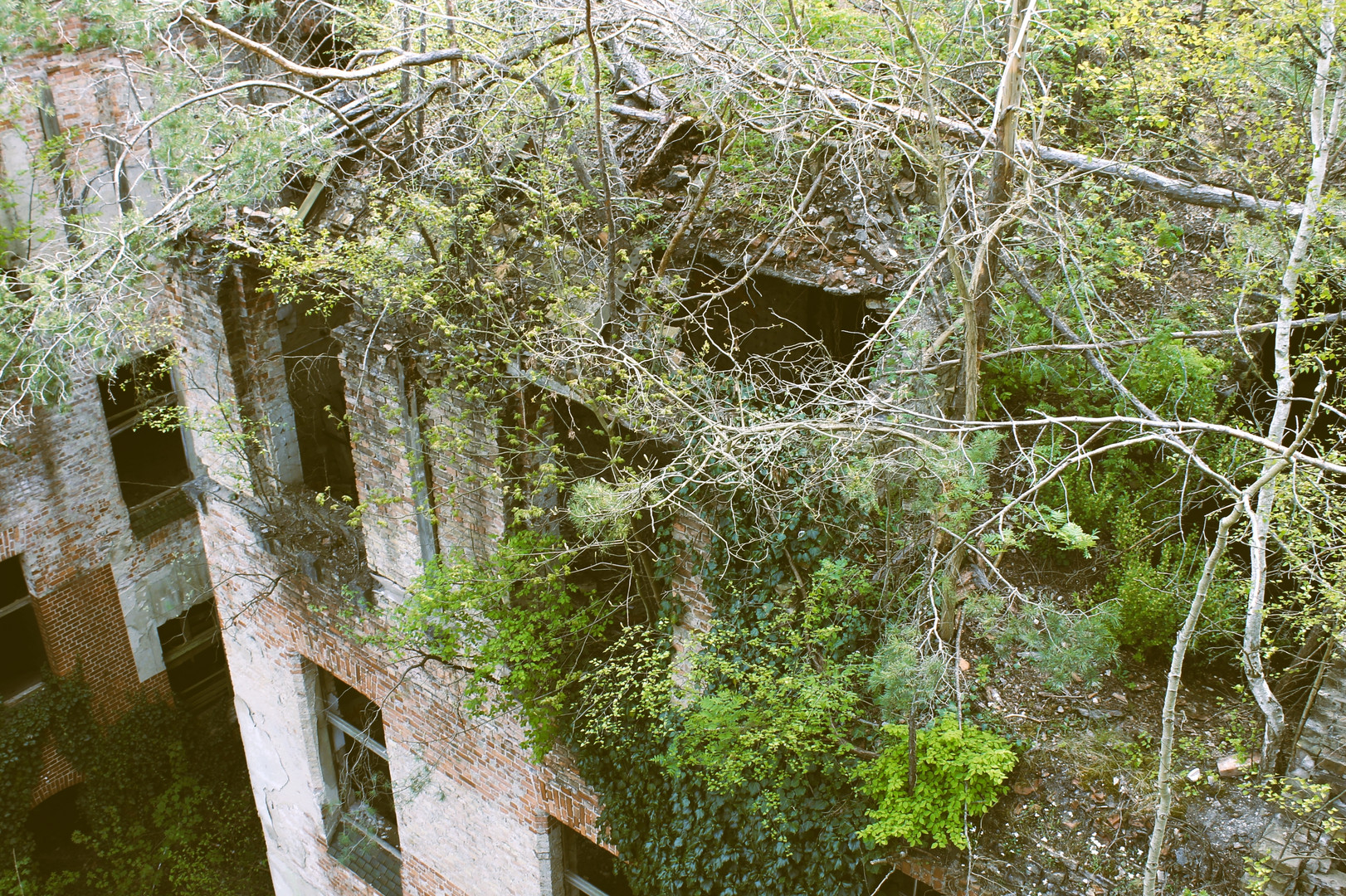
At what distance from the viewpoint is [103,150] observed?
1088 centimetres

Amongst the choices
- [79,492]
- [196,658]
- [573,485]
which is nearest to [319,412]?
[79,492]

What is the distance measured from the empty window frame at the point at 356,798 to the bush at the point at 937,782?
606cm

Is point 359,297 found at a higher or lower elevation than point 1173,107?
lower

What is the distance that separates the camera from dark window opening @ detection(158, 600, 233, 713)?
1293 cm

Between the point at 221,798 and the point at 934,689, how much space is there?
1141cm

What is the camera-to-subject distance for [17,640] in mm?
11523

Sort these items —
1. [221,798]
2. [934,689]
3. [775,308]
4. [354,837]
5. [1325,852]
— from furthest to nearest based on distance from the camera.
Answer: [221,798]
[354,837]
[775,308]
[934,689]
[1325,852]

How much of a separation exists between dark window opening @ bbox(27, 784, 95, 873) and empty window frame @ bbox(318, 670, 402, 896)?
4.55 metres

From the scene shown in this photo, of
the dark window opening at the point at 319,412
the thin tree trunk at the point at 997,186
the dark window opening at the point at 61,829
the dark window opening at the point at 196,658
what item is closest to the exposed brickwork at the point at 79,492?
the dark window opening at the point at 196,658

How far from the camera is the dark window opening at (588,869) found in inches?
301

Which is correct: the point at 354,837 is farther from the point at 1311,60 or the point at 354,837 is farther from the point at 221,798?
the point at 1311,60

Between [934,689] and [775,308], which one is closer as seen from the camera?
Answer: [934,689]

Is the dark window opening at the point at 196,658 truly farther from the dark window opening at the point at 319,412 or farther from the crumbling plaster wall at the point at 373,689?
the dark window opening at the point at 319,412

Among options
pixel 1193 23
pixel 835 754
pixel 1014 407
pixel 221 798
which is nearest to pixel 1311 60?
pixel 1193 23
